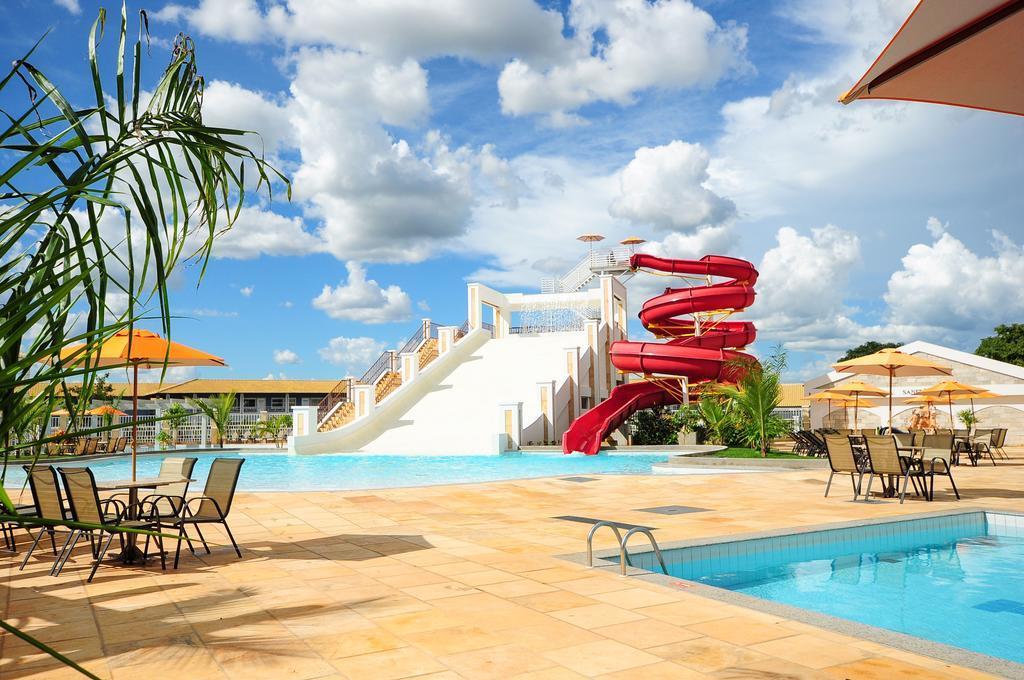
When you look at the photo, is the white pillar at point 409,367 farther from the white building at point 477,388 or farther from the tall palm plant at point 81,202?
the tall palm plant at point 81,202

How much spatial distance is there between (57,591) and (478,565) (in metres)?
2.98

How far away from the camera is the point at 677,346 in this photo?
2295cm

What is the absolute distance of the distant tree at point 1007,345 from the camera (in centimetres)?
4575

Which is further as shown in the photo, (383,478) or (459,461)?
(459,461)

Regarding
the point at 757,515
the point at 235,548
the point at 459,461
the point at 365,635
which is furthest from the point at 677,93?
the point at 365,635

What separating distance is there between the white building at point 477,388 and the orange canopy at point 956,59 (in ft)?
63.0

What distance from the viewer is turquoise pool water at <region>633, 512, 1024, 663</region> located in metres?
5.40

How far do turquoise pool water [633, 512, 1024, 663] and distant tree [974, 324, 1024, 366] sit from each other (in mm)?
44199

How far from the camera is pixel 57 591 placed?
17.7 ft

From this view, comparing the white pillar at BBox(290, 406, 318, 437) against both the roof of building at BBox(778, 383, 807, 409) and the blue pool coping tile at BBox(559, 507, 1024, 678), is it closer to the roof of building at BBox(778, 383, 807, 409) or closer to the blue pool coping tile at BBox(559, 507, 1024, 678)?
the blue pool coping tile at BBox(559, 507, 1024, 678)

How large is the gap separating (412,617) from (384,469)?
13.4 m

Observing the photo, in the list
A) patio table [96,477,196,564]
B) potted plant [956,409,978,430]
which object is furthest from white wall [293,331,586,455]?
patio table [96,477,196,564]

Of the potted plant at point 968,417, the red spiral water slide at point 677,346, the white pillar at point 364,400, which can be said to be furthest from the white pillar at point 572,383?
the potted plant at point 968,417

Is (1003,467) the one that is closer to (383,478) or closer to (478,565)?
(383,478)
